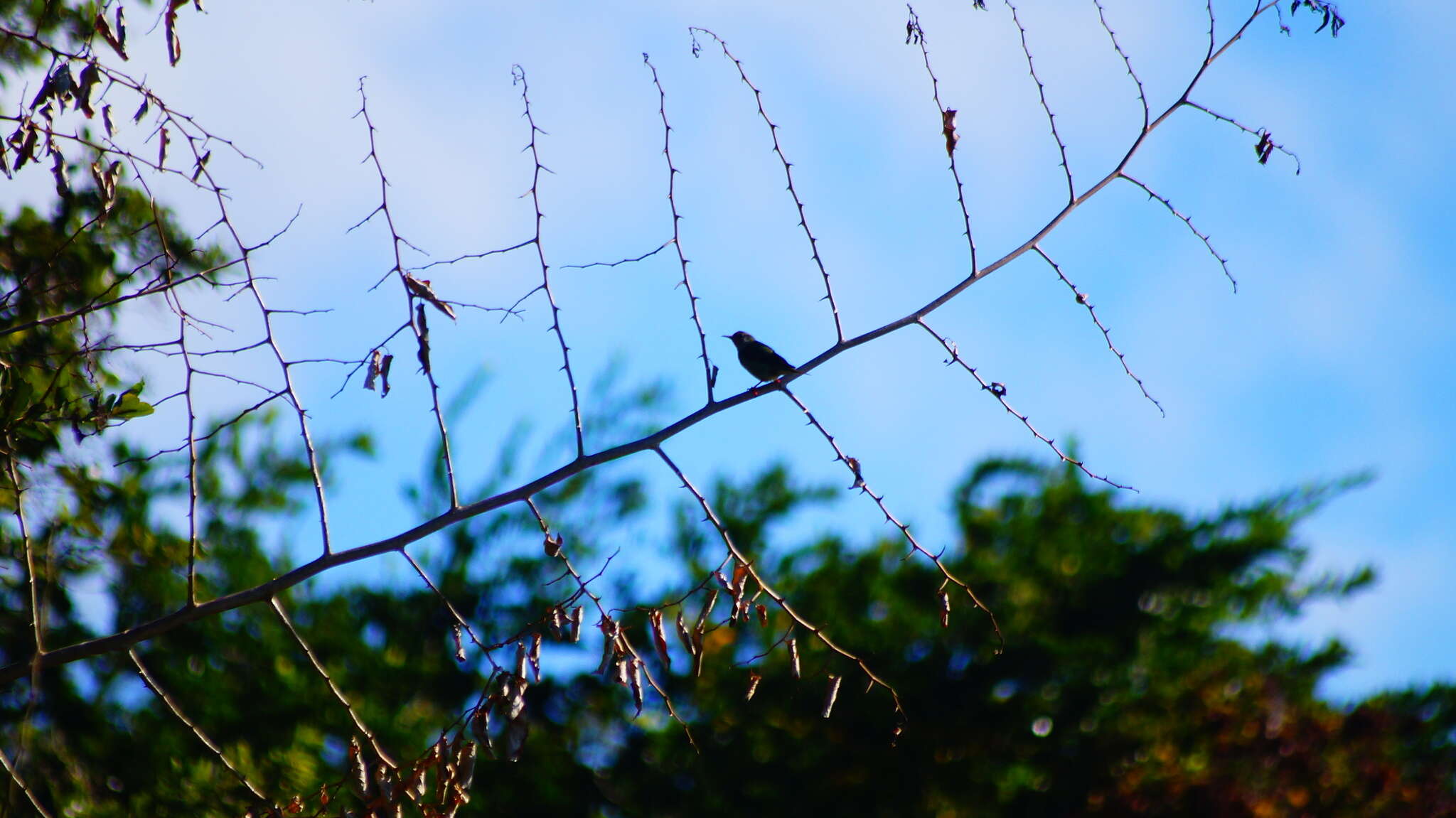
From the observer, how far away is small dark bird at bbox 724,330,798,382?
6219mm

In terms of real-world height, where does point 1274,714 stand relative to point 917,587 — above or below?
below

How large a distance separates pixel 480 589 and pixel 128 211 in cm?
478

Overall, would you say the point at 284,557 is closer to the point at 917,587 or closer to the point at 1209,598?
the point at 917,587

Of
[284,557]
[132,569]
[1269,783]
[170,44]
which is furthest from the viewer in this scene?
[1269,783]

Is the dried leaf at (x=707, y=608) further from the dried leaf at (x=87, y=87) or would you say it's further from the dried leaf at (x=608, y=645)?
the dried leaf at (x=87, y=87)

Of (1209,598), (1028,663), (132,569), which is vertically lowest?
(132,569)

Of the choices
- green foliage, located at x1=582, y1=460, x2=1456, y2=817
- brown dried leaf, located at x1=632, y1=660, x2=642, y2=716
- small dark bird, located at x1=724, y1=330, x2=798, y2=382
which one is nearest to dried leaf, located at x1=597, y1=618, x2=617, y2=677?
brown dried leaf, located at x1=632, y1=660, x2=642, y2=716

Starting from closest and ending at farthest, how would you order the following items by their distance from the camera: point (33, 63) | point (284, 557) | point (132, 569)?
point (33, 63), point (132, 569), point (284, 557)

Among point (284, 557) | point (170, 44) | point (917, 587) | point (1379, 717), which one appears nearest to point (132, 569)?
point (284, 557)

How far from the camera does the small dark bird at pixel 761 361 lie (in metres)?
6.22

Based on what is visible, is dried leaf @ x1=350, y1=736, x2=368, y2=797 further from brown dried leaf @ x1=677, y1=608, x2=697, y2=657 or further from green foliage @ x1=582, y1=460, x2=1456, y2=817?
green foliage @ x1=582, y1=460, x2=1456, y2=817

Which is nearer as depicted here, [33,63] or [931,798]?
[33,63]

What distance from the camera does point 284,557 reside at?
920 cm

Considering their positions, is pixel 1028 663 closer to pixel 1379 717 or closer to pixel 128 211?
pixel 1379 717
